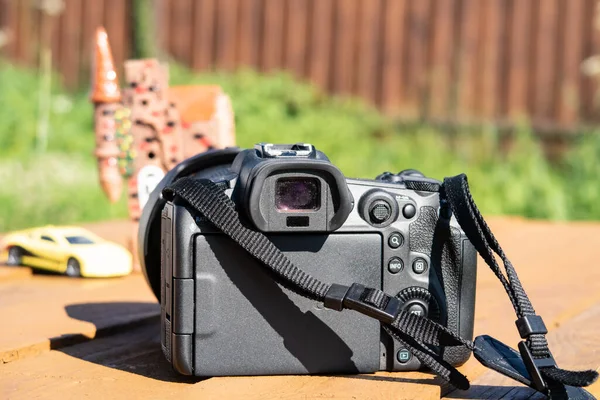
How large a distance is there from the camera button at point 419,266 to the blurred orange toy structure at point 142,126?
Answer: 1.00 metres

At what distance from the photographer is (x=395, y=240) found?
4.65 feet

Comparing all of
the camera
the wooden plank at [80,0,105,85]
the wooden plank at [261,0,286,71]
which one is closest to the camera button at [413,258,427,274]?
the camera

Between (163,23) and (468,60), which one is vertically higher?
(163,23)

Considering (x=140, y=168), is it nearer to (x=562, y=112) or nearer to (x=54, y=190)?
(x=54, y=190)

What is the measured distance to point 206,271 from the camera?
4.42 ft

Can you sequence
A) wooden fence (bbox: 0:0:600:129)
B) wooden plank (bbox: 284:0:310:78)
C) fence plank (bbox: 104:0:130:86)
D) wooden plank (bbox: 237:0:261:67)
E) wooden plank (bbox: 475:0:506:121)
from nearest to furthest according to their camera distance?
1. wooden fence (bbox: 0:0:600:129)
2. wooden plank (bbox: 475:0:506:121)
3. wooden plank (bbox: 284:0:310:78)
4. wooden plank (bbox: 237:0:261:67)
5. fence plank (bbox: 104:0:130:86)

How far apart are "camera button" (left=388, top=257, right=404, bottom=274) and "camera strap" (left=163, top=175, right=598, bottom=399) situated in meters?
0.06

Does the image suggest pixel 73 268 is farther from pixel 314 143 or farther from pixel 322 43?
pixel 322 43

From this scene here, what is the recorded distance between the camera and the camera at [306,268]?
1.34 meters

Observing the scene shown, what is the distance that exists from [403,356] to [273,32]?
595 centimetres

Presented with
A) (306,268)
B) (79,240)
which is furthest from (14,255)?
(306,268)

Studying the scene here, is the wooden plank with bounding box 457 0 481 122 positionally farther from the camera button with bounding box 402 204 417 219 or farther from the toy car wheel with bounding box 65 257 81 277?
the camera button with bounding box 402 204 417 219

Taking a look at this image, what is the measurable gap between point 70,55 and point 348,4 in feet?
7.94

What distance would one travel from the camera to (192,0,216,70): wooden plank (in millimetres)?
7383
